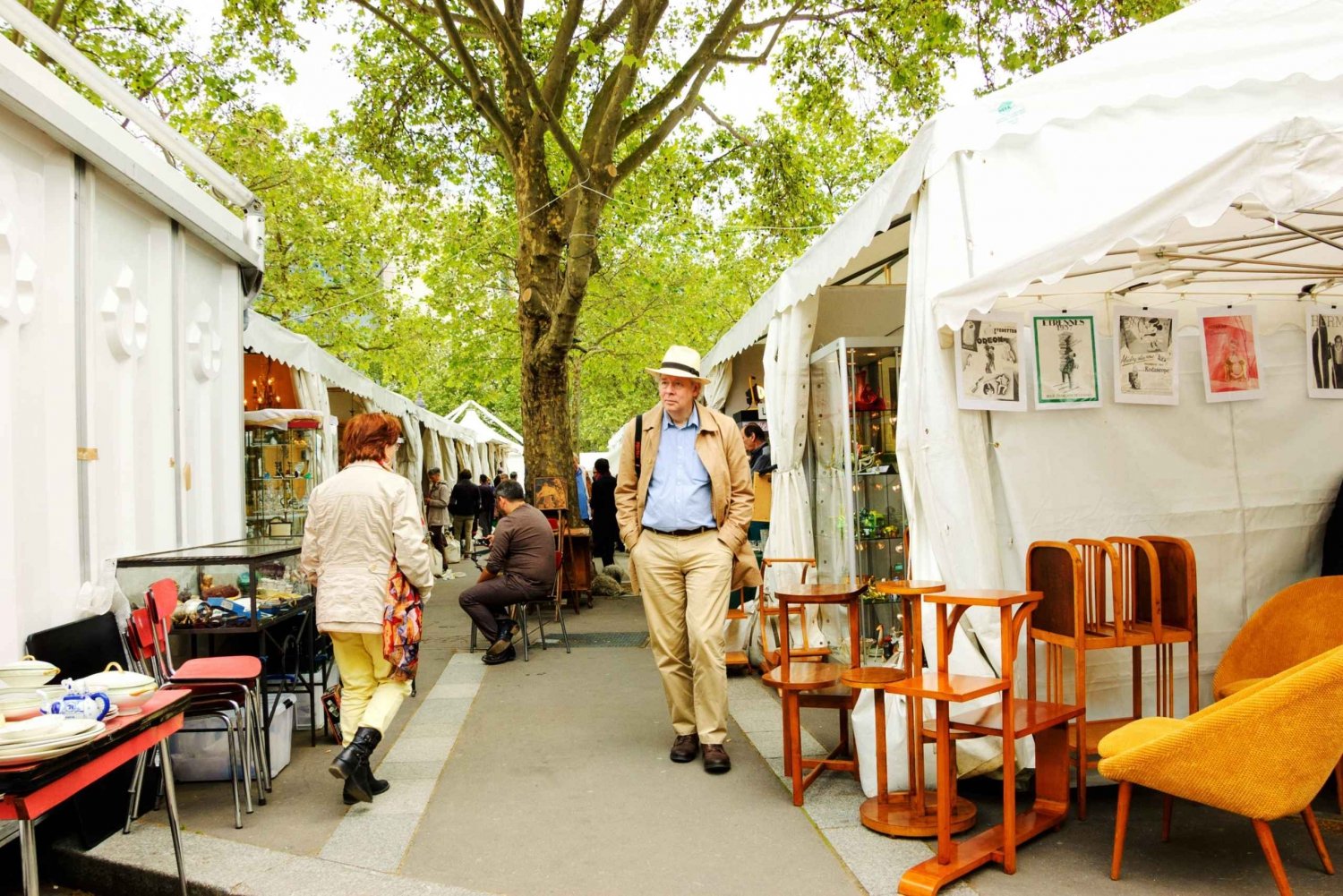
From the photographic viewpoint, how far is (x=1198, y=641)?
4.90 m

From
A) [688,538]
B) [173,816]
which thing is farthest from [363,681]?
[688,538]

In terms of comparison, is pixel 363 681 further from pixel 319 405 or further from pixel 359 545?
pixel 319 405

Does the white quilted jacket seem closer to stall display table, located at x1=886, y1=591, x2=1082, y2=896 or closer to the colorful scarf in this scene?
the colorful scarf

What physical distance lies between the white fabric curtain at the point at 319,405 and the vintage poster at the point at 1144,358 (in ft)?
24.9

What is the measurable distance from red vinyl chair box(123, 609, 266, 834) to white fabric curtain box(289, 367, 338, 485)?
5.24 m

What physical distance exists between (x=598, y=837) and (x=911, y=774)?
4.52 ft

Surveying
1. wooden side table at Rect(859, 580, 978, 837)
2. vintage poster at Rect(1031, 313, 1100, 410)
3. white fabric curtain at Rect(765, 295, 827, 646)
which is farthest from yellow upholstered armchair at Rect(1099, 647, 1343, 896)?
white fabric curtain at Rect(765, 295, 827, 646)

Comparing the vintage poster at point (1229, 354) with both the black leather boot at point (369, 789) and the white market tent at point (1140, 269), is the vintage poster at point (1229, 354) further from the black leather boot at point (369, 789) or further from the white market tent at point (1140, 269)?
the black leather boot at point (369, 789)

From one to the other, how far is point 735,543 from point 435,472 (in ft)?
41.8

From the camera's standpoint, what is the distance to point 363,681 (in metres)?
4.73

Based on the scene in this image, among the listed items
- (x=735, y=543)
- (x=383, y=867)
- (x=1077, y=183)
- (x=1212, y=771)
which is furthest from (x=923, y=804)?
(x=1077, y=183)

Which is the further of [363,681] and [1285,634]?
[363,681]

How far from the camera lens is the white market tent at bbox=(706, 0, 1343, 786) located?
138 inches

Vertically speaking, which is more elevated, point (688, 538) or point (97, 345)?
point (97, 345)
